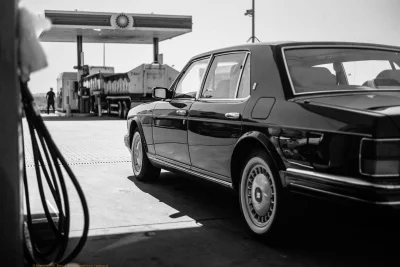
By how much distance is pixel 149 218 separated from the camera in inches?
206

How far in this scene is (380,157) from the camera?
3328mm

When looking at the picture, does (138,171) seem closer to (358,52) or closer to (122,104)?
(358,52)

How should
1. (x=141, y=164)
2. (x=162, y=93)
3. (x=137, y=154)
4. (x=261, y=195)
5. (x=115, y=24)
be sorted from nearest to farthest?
(x=261, y=195) < (x=162, y=93) < (x=141, y=164) < (x=137, y=154) < (x=115, y=24)

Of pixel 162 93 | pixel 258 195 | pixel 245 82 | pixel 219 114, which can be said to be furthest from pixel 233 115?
pixel 162 93

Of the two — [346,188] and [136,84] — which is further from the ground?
[136,84]

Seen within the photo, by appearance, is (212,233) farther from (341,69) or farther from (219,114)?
(341,69)

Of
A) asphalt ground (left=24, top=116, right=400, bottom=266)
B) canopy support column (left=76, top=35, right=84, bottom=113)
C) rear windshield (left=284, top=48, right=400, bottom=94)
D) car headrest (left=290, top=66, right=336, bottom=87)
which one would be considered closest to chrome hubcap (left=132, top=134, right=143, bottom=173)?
asphalt ground (left=24, top=116, right=400, bottom=266)

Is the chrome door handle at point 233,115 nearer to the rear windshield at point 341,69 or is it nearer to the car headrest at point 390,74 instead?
the rear windshield at point 341,69

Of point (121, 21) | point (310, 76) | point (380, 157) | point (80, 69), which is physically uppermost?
point (121, 21)

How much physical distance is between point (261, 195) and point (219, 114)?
94 cm

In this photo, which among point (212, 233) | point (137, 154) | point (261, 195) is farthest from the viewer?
point (137, 154)

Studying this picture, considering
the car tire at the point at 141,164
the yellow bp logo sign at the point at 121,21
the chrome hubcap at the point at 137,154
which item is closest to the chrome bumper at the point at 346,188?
the car tire at the point at 141,164

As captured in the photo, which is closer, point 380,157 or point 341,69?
point 380,157

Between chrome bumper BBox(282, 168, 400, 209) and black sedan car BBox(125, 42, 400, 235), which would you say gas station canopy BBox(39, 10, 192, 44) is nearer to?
black sedan car BBox(125, 42, 400, 235)
